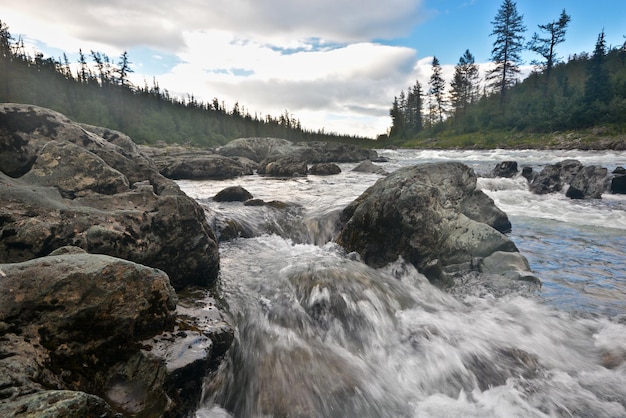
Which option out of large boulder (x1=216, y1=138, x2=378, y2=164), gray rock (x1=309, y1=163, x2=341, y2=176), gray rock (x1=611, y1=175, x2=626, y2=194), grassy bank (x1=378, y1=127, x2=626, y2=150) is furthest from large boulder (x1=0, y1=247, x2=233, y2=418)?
grassy bank (x1=378, y1=127, x2=626, y2=150)

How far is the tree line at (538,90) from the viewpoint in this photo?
41.2 meters

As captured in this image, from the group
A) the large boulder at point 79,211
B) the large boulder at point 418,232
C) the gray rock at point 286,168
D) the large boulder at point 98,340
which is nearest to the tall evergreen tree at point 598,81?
the gray rock at point 286,168

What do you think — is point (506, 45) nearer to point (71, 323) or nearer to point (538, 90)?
point (538, 90)

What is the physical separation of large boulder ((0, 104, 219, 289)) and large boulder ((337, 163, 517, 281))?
357cm

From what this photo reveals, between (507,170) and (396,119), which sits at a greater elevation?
(396,119)

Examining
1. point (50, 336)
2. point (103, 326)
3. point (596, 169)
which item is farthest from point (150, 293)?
point (596, 169)

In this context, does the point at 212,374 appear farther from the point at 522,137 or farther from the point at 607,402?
the point at 522,137

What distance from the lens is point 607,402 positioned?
369cm

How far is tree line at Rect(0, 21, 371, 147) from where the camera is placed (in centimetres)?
5162

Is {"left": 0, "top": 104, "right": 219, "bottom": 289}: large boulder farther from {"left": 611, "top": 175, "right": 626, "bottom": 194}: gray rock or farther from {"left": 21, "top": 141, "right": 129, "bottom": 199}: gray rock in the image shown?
{"left": 611, "top": 175, "right": 626, "bottom": 194}: gray rock

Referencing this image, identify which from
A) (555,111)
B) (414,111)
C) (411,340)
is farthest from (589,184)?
(414,111)

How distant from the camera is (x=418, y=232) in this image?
743 centimetres

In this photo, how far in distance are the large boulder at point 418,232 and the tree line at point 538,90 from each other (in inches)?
1656

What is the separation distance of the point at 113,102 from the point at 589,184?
240 ft
